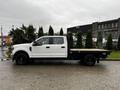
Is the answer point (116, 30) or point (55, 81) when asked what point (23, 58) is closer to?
point (55, 81)

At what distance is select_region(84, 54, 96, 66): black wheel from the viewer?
12.1m

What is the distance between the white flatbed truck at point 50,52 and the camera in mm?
12039

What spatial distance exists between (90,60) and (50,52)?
2.70 meters

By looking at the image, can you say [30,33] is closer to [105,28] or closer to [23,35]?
[23,35]

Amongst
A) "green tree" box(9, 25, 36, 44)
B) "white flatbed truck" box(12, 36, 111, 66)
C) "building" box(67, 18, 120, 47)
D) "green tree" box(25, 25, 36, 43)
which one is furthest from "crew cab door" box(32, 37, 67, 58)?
"building" box(67, 18, 120, 47)

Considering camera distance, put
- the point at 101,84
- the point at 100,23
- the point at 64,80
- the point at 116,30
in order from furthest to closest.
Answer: the point at 100,23
the point at 116,30
the point at 64,80
the point at 101,84

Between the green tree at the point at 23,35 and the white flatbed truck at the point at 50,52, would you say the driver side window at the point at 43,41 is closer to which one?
the white flatbed truck at the point at 50,52

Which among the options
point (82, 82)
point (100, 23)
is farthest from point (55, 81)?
point (100, 23)

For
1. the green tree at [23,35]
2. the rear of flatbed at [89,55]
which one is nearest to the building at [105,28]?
the green tree at [23,35]

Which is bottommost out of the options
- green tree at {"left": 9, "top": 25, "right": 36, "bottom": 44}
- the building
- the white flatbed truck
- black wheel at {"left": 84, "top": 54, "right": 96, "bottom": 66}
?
black wheel at {"left": 84, "top": 54, "right": 96, "bottom": 66}

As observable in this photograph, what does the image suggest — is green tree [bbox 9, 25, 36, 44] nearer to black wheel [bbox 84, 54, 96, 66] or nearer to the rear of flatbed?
the rear of flatbed

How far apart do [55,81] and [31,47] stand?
16.3 feet

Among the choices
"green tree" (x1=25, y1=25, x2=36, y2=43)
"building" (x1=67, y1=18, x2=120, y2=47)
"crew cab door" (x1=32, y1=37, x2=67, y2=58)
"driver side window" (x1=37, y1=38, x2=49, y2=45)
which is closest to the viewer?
"crew cab door" (x1=32, y1=37, x2=67, y2=58)

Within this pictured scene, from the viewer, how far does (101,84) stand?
7.12m
